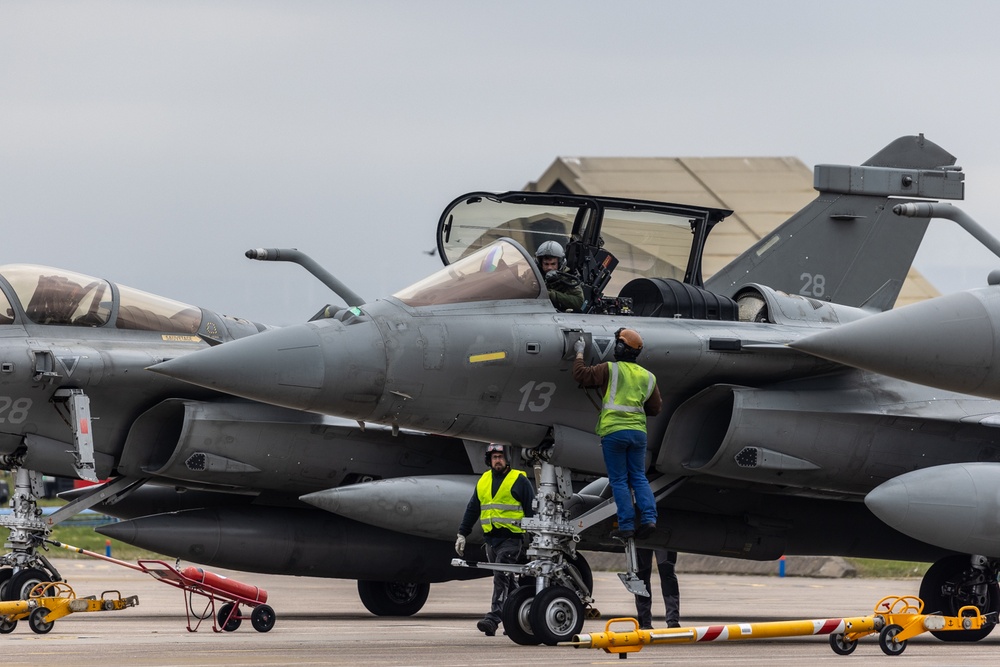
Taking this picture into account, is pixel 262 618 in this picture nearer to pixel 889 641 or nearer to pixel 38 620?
pixel 38 620

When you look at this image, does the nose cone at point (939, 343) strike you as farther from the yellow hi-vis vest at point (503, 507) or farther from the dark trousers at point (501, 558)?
the dark trousers at point (501, 558)

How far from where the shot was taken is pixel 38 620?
34.7ft

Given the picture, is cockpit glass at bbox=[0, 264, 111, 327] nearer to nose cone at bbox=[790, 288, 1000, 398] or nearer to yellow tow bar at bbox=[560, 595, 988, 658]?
yellow tow bar at bbox=[560, 595, 988, 658]

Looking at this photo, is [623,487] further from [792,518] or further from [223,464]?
[223,464]

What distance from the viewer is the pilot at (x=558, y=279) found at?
35.2ft

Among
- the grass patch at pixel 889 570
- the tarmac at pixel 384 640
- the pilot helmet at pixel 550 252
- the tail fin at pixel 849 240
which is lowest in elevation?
the tarmac at pixel 384 640

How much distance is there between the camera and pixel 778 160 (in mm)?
42688

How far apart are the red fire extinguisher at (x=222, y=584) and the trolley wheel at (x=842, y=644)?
4.18 m

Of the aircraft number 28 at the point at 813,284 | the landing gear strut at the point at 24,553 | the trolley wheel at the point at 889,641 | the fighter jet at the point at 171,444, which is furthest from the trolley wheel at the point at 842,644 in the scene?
the landing gear strut at the point at 24,553

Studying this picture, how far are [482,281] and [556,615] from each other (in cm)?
226

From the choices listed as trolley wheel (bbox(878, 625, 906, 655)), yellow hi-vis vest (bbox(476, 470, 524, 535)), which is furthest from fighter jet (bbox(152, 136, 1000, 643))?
trolley wheel (bbox(878, 625, 906, 655))

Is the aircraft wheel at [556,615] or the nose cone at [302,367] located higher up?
the nose cone at [302,367]

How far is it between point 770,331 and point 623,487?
6.98ft

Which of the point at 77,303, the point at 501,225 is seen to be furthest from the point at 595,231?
the point at 77,303
